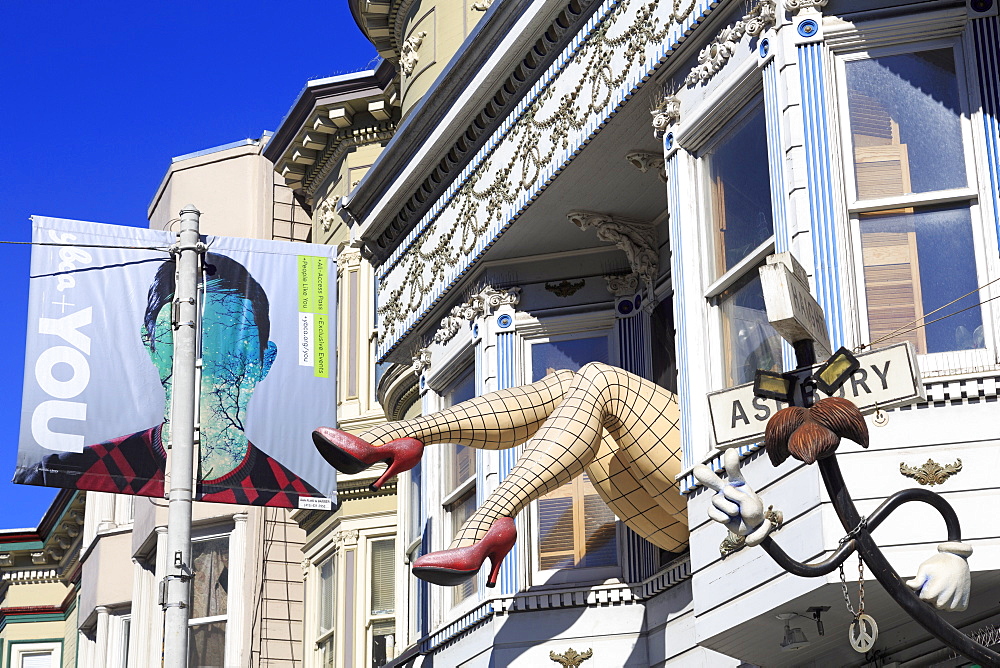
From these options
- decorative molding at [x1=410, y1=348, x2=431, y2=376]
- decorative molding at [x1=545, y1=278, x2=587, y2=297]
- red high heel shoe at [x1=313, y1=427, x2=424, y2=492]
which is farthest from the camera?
decorative molding at [x1=410, y1=348, x2=431, y2=376]

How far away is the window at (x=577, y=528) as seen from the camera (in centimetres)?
1241

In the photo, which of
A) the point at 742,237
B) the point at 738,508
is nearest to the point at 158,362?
the point at 742,237

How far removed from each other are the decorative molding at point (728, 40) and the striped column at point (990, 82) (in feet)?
3.83

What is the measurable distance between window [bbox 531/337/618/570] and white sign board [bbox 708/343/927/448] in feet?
20.4

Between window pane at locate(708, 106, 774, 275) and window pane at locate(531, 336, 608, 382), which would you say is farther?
window pane at locate(531, 336, 608, 382)

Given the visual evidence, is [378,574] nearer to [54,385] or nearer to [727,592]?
[54,385]

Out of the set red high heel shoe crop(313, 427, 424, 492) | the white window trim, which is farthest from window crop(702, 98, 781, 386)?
the white window trim

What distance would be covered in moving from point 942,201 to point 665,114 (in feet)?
7.48

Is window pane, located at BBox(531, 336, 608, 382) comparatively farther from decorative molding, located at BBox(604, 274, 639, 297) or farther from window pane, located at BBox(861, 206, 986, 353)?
window pane, located at BBox(861, 206, 986, 353)

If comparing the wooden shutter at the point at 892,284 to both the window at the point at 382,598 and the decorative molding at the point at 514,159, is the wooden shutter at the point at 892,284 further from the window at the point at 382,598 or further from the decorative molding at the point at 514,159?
the window at the point at 382,598

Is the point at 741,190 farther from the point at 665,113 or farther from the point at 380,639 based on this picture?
the point at 380,639

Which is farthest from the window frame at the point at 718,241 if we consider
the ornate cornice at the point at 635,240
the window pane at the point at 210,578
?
the window pane at the point at 210,578

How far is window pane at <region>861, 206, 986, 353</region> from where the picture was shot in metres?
8.41

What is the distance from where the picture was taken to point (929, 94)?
29.6 feet
